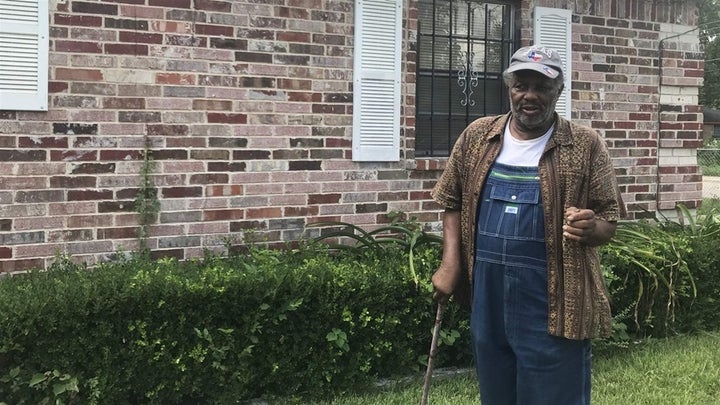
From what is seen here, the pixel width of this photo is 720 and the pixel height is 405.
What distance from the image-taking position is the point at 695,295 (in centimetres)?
481

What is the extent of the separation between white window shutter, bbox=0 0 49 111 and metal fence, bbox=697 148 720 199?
53.0ft

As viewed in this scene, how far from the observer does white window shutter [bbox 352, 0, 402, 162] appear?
15.2ft

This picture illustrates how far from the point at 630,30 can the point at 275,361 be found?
4.02 metres

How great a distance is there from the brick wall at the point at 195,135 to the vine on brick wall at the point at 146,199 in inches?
1.1

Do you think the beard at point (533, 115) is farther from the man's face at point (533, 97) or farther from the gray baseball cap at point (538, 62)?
the gray baseball cap at point (538, 62)

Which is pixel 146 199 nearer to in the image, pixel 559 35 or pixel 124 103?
pixel 124 103

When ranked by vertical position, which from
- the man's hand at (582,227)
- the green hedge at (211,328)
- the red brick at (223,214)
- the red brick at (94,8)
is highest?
the red brick at (94,8)

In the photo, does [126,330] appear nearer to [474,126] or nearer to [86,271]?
[86,271]

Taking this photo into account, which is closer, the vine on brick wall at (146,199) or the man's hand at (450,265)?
the man's hand at (450,265)

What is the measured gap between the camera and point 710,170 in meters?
24.0

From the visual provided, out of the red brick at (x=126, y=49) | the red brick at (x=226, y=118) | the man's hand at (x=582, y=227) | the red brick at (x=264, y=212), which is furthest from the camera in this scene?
the red brick at (x=264, y=212)

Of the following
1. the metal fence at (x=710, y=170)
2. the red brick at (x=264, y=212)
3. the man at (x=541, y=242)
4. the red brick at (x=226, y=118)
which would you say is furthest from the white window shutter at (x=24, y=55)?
the metal fence at (x=710, y=170)

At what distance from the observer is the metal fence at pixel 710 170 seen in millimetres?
18883

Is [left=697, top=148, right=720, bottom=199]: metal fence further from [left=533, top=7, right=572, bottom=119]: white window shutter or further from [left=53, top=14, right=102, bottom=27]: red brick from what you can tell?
→ [left=53, top=14, right=102, bottom=27]: red brick
